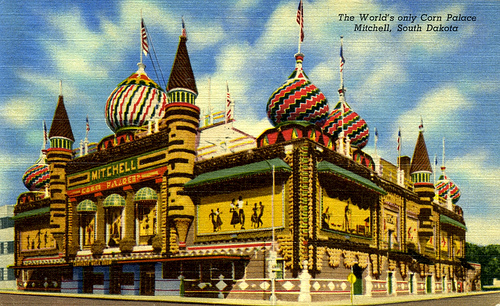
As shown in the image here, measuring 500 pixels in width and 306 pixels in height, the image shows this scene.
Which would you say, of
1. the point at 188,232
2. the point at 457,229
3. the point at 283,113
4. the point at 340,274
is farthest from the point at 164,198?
the point at 457,229

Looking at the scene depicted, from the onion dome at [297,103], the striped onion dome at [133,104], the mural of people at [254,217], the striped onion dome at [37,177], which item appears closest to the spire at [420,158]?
the onion dome at [297,103]

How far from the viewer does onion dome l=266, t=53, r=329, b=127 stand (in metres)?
34.2

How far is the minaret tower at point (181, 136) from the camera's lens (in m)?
36.0

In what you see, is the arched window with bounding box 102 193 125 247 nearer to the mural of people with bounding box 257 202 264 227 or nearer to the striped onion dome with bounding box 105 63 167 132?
the striped onion dome with bounding box 105 63 167 132

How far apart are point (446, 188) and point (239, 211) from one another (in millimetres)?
37869

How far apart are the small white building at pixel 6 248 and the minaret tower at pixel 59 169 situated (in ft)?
53.4

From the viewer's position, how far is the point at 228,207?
34.1 m

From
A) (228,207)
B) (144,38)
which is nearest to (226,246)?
(228,207)

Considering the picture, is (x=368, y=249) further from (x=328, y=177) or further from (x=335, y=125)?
(x=335, y=125)

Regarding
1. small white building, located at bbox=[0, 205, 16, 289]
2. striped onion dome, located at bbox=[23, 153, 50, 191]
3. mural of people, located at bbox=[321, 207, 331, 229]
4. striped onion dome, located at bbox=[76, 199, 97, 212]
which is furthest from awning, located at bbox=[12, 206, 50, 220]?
mural of people, located at bbox=[321, 207, 331, 229]

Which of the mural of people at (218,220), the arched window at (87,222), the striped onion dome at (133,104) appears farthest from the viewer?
the striped onion dome at (133,104)

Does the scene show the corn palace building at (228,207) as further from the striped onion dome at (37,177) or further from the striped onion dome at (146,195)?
the striped onion dome at (37,177)

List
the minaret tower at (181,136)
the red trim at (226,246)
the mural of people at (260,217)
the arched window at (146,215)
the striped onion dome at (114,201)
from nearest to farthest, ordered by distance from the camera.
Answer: the red trim at (226,246) → the mural of people at (260,217) → the minaret tower at (181,136) → the arched window at (146,215) → the striped onion dome at (114,201)

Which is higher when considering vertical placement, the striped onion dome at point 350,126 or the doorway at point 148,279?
the striped onion dome at point 350,126
